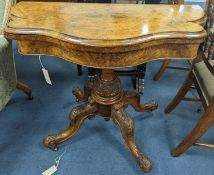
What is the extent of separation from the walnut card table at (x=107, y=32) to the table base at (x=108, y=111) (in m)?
0.31

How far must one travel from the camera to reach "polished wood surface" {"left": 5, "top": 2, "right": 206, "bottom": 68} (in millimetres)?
825

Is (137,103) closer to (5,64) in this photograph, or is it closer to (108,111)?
(108,111)

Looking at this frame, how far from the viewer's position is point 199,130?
3.85ft

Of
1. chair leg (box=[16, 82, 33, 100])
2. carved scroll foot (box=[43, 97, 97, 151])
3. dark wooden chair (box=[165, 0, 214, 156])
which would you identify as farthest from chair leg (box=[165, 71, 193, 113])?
chair leg (box=[16, 82, 33, 100])

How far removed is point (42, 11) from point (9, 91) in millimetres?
474

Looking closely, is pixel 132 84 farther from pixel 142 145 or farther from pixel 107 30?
pixel 107 30

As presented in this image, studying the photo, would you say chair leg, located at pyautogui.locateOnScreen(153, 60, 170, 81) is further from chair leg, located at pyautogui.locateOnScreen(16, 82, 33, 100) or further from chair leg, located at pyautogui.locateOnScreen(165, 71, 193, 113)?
chair leg, located at pyautogui.locateOnScreen(16, 82, 33, 100)

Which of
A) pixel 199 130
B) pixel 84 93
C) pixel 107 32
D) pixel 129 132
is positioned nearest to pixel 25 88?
pixel 84 93

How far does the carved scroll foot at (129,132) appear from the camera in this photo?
4.05ft

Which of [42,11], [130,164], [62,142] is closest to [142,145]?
[130,164]

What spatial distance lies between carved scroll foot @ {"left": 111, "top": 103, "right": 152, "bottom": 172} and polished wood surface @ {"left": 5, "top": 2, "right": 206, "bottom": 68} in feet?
1.47

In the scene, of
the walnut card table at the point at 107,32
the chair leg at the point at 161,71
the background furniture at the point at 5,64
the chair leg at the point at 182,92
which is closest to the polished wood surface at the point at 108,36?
the walnut card table at the point at 107,32

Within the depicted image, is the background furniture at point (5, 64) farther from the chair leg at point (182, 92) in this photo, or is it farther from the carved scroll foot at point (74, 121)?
the chair leg at point (182, 92)

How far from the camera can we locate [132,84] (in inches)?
75.8
